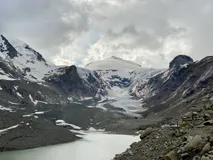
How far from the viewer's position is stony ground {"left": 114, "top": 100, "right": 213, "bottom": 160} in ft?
52.8

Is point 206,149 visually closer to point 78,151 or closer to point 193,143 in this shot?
point 193,143

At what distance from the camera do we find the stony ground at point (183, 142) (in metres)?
16.1

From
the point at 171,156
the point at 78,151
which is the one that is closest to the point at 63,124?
the point at 78,151

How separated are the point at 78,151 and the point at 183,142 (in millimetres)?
98312

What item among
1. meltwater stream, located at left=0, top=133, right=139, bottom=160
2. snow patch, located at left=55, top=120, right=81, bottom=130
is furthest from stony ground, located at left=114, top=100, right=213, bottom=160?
snow patch, located at left=55, top=120, right=81, bottom=130

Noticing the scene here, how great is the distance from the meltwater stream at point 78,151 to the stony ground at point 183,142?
232 feet

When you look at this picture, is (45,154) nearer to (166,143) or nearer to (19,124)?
(19,124)

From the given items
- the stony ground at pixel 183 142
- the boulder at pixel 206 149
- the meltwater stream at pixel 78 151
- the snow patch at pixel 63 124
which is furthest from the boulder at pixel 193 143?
the snow patch at pixel 63 124

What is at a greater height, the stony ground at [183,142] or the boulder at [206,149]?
the stony ground at [183,142]

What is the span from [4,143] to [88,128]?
60145 millimetres

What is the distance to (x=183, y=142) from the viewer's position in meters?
17.3

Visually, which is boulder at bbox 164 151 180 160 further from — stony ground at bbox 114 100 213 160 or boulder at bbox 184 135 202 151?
boulder at bbox 184 135 202 151

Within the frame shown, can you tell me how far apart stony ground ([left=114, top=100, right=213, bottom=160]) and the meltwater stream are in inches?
2786

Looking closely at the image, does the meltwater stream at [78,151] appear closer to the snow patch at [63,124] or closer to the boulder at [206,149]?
the snow patch at [63,124]
